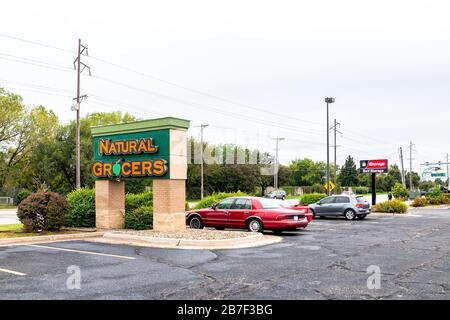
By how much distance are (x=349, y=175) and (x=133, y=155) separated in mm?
106193

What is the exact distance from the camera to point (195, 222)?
19453 mm

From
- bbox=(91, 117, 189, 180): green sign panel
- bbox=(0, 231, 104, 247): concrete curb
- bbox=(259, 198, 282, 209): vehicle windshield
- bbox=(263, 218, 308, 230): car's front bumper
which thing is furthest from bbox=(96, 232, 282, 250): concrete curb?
bbox=(91, 117, 189, 180): green sign panel

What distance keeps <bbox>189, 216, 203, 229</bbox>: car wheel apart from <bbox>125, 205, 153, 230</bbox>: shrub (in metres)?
2.59

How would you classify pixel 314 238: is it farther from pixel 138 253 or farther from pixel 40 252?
pixel 40 252

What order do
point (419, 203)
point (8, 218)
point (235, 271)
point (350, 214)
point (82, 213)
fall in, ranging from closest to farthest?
point (235, 271)
point (82, 213)
point (350, 214)
point (8, 218)
point (419, 203)

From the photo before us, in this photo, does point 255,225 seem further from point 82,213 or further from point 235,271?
point 235,271

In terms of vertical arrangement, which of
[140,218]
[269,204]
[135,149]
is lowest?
[140,218]

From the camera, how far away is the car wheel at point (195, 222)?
19234mm

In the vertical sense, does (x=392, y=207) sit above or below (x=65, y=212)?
below

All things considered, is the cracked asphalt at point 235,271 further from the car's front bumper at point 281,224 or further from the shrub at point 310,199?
the shrub at point 310,199

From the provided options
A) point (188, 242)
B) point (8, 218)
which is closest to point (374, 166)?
point (188, 242)

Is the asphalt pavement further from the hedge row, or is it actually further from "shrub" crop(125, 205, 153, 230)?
"shrub" crop(125, 205, 153, 230)

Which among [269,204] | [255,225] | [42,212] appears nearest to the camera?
[42,212]
